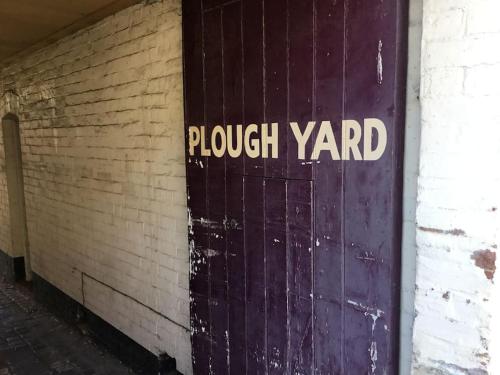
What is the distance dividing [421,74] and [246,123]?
33.8 inches

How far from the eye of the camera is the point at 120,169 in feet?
11.0

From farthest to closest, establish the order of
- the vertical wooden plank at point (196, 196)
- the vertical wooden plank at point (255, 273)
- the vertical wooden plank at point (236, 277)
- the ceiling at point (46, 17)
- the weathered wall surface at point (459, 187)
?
Answer: the ceiling at point (46, 17), the vertical wooden plank at point (196, 196), the vertical wooden plank at point (236, 277), the vertical wooden plank at point (255, 273), the weathered wall surface at point (459, 187)

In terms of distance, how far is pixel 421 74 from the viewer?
1.49 meters

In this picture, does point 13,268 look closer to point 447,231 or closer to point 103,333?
point 103,333

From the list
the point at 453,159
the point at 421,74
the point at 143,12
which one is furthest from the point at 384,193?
the point at 143,12

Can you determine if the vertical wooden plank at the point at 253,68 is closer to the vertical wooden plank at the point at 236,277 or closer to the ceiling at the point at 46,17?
the vertical wooden plank at the point at 236,277

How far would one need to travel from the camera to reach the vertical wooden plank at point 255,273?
2082 millimetres

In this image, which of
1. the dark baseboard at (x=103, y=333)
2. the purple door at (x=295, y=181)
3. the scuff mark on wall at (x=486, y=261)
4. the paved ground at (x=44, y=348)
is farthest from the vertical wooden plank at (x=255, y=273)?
the paved ground at (x=44, y=348)

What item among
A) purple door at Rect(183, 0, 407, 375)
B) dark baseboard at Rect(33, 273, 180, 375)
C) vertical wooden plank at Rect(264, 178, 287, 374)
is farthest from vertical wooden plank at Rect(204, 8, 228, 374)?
dark baseboard at Rect(33, 273, 180, 375)

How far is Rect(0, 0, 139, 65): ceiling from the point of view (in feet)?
9.96

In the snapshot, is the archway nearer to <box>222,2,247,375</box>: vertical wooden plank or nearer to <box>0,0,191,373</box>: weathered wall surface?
<box>0,0,191,373</box>: weathered wall surface

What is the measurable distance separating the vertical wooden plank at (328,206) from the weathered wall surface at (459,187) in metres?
0.32

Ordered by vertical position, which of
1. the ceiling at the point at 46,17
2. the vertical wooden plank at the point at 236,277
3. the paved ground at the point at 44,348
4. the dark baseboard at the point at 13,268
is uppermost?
the ceiling at the point at 46,17

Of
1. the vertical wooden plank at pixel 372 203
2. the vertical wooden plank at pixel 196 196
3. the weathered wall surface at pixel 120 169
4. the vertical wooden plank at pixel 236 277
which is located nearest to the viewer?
the vertical wooden plank at pixel 372 203
